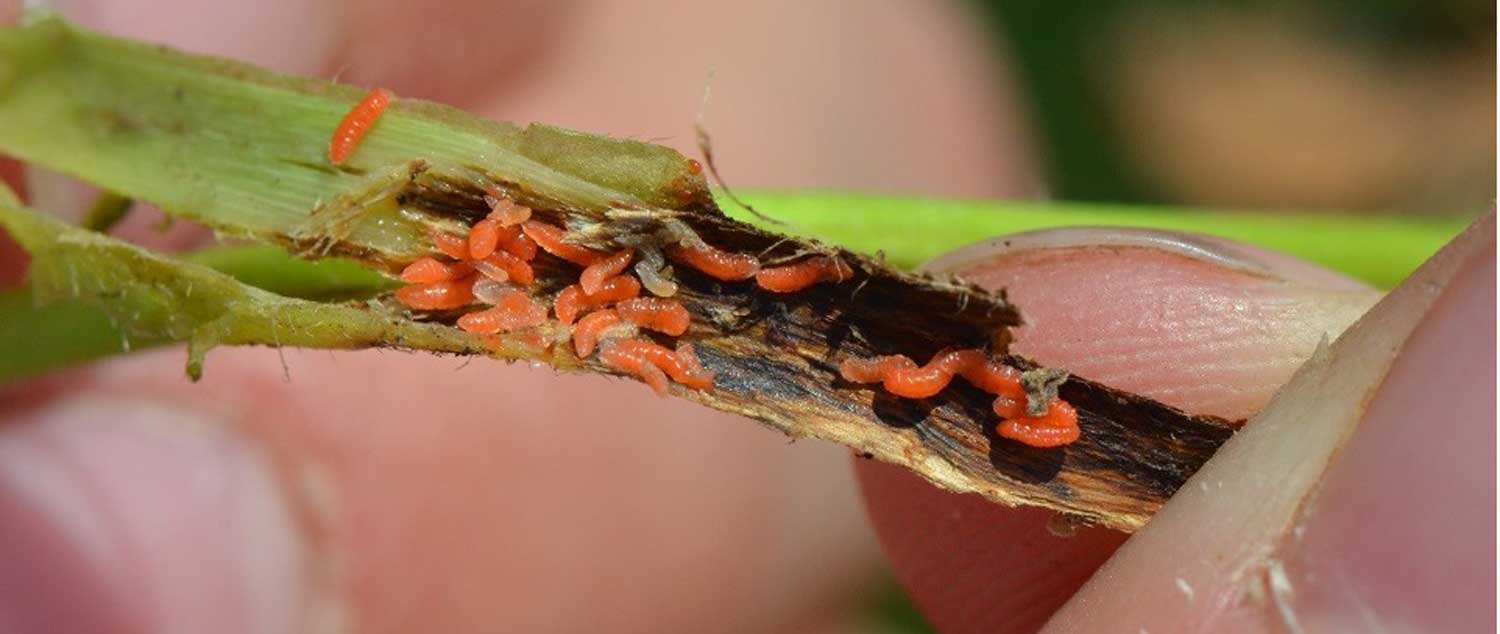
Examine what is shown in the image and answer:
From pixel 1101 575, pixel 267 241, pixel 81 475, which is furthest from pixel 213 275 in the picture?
pixel 81 475

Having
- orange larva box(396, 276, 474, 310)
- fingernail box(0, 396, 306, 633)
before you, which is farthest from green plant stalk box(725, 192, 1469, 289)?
fingernail box(0, 396, 306, 633)

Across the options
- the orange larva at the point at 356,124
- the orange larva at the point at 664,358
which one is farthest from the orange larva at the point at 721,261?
the orange larva at the point at 356,124

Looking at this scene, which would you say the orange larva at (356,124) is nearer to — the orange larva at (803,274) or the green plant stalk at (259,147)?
the green plant stalk at (259,147)

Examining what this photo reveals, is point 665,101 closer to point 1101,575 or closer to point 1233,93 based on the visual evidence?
point 1101,575

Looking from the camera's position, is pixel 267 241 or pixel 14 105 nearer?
pixel 267 241

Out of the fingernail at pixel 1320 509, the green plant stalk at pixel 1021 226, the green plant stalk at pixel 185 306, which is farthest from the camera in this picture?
the green plant stalk at pixel 1021 226

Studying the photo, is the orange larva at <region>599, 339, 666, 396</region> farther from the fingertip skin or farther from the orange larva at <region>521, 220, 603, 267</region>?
the fingertip skin
